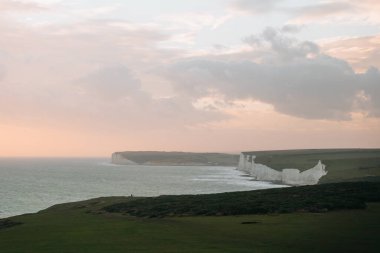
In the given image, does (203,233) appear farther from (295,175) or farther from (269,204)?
(295,175)

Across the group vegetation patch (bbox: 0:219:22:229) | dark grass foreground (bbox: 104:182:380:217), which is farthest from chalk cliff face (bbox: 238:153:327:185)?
vegetation patch (bbox: 0:219:22:229)

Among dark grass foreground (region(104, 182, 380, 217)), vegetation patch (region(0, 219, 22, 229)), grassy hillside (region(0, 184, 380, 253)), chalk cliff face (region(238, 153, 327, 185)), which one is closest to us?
grassy hillside (region(0, 184, 380, 253))

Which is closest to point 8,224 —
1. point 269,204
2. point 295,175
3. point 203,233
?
point 203,233

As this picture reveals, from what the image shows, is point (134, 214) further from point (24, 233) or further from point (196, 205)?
point (24, 233)

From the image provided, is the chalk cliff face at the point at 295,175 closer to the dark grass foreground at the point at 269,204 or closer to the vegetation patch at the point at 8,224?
the dark grass foreground at the point at 269,204

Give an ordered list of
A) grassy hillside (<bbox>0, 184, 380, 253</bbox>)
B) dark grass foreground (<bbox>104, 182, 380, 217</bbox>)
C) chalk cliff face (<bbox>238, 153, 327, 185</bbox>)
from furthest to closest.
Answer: chalk cliff face (<bbox>238, 153, 327, 185</bbox>) < dark grass foreground (<bbox>104, 182, 380, 217</bbox>) < grassy hillside (<bbox>0, 184, 380, 253</bbox>)

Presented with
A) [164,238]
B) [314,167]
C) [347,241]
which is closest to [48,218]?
[164,238]

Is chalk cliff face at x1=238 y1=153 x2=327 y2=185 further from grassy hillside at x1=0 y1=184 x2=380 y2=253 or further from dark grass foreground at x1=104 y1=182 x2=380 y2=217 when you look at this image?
grassy hillside at x1=0 y1=184 x2=380 y2=253
